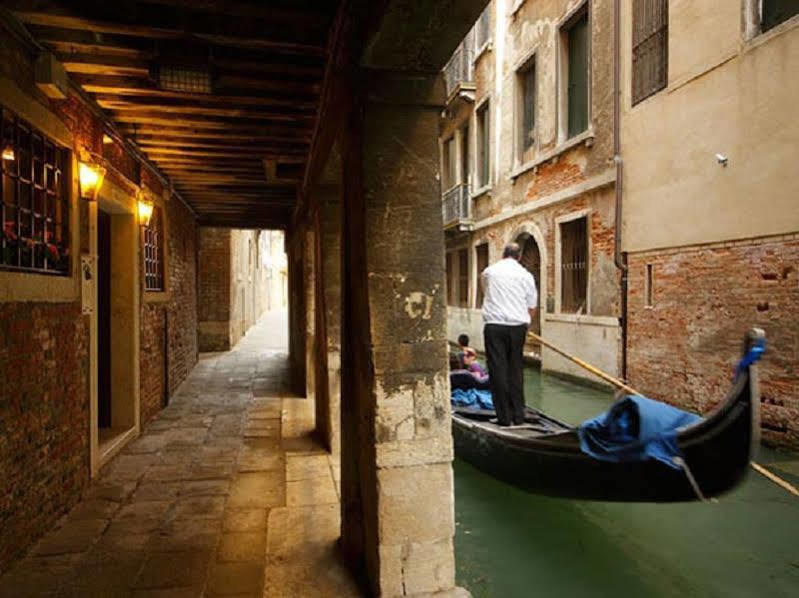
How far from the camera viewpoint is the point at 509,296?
4738 millimetres

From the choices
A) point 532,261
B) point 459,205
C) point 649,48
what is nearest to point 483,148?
Answer: point 459,205

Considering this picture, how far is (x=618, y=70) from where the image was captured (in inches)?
311

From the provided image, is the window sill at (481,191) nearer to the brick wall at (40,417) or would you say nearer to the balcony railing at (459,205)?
the balcony railing at (459,205)

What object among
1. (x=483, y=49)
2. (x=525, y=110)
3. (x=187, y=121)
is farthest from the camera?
(x=483, y=49)

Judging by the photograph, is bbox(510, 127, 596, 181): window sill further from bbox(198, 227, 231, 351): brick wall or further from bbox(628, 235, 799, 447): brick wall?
bbox(198, 227, 231, 351): brick wall

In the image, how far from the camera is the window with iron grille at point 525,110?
10.8 m

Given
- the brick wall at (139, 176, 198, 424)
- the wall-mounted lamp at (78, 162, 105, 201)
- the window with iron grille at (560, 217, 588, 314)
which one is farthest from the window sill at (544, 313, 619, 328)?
the wall-mounted lamp at (78, 162, 105, 201)

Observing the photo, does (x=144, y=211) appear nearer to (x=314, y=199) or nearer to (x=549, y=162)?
(x=314, y=199)

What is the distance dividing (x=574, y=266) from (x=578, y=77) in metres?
3.04

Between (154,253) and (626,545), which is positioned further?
(154,253)

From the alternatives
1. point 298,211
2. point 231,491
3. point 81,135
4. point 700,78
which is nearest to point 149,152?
point 81,135

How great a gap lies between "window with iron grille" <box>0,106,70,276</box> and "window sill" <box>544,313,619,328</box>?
6911 millimetres

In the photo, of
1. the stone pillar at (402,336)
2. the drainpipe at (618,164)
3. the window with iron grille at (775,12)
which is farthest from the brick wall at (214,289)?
the stone pillar at (402,336)

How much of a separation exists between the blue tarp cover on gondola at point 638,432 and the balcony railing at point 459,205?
34.0ft
